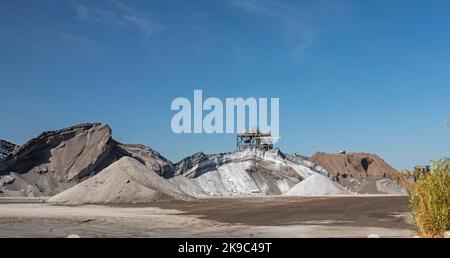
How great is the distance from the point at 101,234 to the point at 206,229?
3.42 meters

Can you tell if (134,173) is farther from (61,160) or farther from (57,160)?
(57,160)

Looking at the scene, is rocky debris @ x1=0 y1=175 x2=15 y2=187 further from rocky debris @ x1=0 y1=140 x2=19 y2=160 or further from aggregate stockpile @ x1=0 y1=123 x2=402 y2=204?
rocky debris @ x1=0 y1=140 x2=19 y2=160

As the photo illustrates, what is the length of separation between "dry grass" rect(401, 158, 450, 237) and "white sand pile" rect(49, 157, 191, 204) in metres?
25.8

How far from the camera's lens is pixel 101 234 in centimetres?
1375

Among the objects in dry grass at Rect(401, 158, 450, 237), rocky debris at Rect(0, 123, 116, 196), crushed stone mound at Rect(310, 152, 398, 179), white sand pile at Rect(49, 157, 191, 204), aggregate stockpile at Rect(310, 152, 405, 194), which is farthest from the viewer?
crushed stone mound at Rect(310, 152, 398, 179)

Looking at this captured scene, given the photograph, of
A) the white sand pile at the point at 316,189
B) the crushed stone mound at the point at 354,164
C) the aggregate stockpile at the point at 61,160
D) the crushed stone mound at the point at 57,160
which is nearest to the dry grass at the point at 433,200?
the aggregate stockpile at the point at 61,160

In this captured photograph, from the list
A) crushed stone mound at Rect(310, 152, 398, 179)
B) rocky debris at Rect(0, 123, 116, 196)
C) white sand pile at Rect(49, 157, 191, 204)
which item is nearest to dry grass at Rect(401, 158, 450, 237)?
white sand pile at Rect(49, 157, 191, 204)

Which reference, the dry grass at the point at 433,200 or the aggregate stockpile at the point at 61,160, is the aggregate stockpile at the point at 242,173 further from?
the dry grass at the point at 433,200

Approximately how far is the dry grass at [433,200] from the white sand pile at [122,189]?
25766 mm

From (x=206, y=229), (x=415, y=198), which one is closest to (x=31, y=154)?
(x=206, y=229)

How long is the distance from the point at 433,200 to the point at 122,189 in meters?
27.9

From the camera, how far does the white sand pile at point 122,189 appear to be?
112 ft

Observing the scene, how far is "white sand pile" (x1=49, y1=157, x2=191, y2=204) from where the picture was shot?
112 feet
